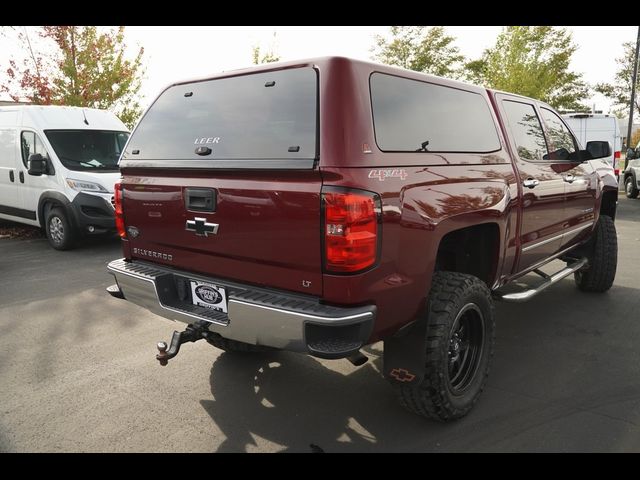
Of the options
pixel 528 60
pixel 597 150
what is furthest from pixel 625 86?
pixel 597 150

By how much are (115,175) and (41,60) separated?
796 centimetres

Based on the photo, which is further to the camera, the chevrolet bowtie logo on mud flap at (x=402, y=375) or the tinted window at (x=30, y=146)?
the tinted window at (x=30, y=146)

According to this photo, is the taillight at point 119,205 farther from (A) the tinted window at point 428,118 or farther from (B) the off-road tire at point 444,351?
(B) the off-road tire at point 444,351

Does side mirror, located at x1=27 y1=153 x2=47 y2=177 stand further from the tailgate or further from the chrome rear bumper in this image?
the chrome rear bumper

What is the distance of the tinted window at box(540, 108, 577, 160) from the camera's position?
14.1ft

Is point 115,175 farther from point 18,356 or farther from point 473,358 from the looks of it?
point 473,358

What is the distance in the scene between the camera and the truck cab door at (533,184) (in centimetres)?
370

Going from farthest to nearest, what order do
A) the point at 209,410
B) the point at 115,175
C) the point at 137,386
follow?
1. the point at 115,175
2. the point at 137,386
3. the point at 209,410

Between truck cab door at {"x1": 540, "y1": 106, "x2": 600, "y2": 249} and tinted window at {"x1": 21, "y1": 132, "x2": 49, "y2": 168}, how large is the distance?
23.3 feet

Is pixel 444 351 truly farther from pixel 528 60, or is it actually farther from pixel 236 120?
pixel 528 60

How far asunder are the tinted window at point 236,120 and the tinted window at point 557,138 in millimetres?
2532

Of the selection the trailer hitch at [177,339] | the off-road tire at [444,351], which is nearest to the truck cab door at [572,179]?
the off-road tire at [444,351]
